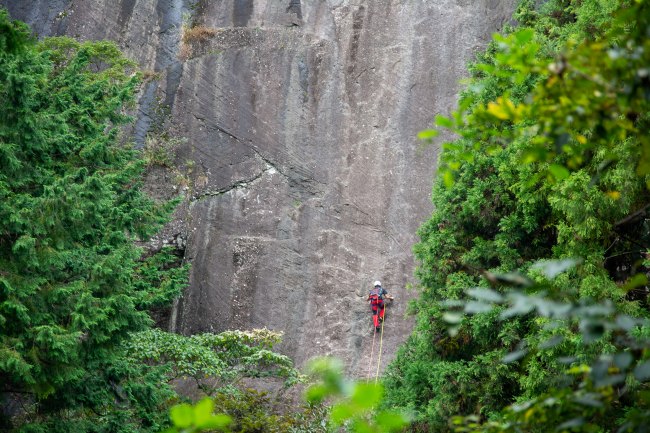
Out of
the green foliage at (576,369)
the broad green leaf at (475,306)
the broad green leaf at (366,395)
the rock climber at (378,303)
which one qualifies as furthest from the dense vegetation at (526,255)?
the rock climber at (378,303)

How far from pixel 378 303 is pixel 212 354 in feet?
A: 17.5

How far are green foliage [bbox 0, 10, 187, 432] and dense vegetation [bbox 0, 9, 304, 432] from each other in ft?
0.06

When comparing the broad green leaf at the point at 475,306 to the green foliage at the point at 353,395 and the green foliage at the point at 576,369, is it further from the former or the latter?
the green foliage at the point at 353,395

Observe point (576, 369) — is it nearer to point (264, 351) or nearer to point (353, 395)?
point (353, 395)

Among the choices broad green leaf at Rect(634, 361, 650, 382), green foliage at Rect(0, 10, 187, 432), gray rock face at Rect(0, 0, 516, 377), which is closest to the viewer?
broad green leaf at Rect(634, 361, 650, 382)

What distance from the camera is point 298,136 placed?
21156 millimetres

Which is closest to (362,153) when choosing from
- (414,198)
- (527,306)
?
(414,198)

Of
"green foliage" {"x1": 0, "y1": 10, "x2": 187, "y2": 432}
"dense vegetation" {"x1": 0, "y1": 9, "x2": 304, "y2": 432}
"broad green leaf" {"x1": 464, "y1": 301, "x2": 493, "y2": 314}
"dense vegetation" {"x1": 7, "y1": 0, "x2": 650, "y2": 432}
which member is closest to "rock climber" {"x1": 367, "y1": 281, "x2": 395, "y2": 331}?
"dense vegetation" {"x1": 0, "y1": 9, "x2": 304, "y2": 432}

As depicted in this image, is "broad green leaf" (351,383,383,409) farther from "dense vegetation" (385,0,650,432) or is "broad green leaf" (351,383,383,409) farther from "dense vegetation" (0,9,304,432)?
"dense vegetation" (0,9,304,432)

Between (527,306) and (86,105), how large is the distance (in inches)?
537

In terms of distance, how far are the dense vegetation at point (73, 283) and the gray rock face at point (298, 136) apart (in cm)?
423

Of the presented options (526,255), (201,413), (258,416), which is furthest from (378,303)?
(201,413)

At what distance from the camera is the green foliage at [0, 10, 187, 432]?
11008 millimetres

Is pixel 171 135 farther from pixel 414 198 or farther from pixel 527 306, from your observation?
pixel 527 306
